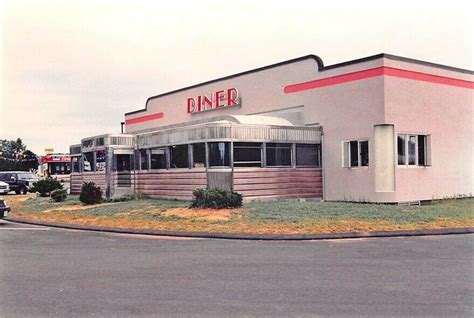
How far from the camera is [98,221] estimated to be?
1720 centimetres

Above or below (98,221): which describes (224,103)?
above

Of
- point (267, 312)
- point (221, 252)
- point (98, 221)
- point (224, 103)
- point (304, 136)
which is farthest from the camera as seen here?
point (224, 103)

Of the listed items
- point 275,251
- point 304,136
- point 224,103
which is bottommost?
point 275,251

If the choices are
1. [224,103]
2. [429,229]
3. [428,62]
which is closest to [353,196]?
[428,62]

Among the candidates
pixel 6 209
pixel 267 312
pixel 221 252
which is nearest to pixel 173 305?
pixel 267 312

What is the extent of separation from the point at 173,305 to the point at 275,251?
4.87 meters

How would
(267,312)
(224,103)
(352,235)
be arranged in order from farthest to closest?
(224,103) < (352,235) < (267,312)

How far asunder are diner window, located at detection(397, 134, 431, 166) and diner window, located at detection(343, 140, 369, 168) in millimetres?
1297

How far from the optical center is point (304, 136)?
75.4ft

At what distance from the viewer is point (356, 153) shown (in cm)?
2191

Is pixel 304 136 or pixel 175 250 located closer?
pixel 175 250

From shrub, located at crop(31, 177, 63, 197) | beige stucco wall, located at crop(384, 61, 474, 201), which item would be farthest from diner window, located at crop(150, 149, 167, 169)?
beige stucco wall, located at crop(384, 61, 474, 201)

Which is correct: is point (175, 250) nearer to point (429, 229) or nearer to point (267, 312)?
point (267, 312)

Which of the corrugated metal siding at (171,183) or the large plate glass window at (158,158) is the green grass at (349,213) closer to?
the corrugated metal siding at (171,183)
